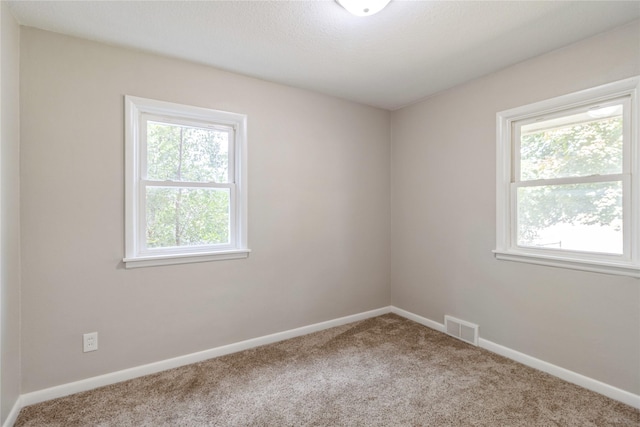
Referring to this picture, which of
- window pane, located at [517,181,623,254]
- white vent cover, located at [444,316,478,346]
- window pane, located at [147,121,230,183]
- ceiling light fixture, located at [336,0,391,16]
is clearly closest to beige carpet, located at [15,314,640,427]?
white vent cover, located at [444,316,478,346]

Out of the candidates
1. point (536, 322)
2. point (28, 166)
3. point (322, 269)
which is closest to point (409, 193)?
point (322, 269)

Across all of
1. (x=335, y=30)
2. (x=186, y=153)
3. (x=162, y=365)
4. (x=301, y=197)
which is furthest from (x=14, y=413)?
(x=335, y=30)

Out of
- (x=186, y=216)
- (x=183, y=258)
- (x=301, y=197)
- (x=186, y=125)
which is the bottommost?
(x=183, y=258)

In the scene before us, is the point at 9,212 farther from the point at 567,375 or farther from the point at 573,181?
the point at 567,375

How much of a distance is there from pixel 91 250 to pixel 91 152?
2.20 ft

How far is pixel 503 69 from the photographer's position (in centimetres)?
260

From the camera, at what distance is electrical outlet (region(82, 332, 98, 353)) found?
2.15 meters

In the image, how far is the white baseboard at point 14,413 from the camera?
174 cm

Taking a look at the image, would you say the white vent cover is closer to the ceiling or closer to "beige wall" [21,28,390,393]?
"beige wall" [21,28,390,393]

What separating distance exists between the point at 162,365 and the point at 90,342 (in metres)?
0.52

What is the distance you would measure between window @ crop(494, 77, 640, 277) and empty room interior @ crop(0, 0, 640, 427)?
0.05ft

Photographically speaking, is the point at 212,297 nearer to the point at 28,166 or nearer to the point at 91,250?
the point at 91,250

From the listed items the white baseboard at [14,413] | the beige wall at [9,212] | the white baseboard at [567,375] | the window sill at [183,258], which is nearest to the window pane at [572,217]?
the white baseboard at [567,375]

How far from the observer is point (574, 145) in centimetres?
230
